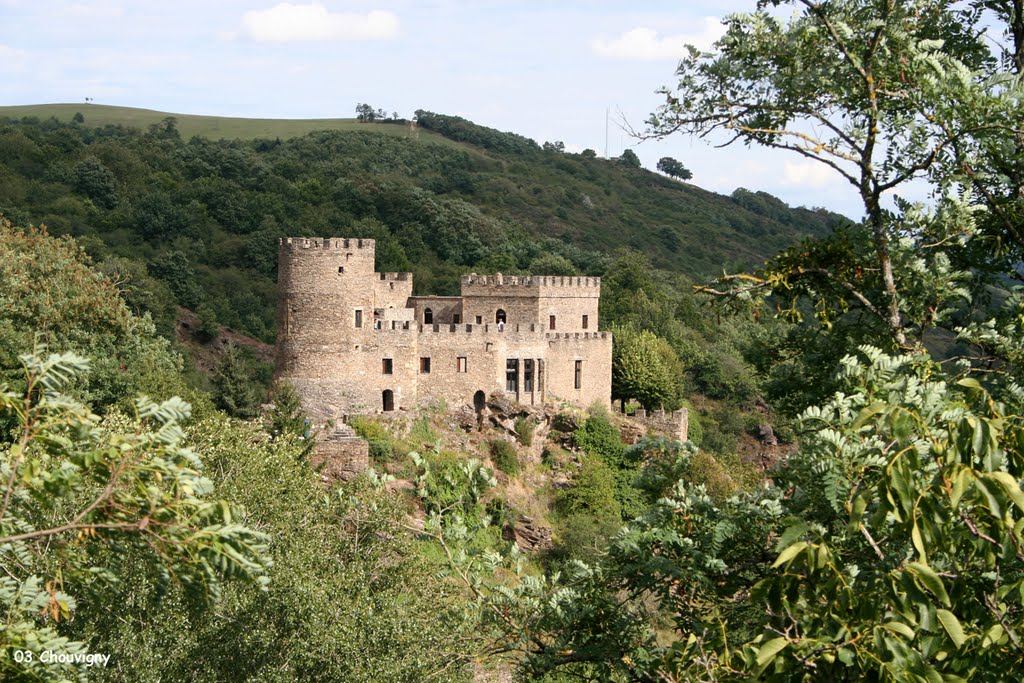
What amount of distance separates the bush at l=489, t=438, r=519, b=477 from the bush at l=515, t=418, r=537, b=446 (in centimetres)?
85

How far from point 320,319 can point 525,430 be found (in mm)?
6825

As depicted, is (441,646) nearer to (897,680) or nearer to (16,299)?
(897,680)

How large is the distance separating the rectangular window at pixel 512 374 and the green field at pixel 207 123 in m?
78.1

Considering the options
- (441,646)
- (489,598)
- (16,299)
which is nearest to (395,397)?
(16,299)

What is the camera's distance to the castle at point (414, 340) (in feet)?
107

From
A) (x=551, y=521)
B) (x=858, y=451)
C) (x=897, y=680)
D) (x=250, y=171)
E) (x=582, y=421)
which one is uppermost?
(x=250, y=171)

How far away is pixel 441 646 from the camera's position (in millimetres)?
16766

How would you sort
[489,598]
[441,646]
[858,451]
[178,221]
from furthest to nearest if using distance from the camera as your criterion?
[178,221]
[441,646]
[489,598]
[858,451]

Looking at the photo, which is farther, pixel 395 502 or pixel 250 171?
pixel 250 171

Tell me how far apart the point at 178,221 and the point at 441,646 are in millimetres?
57037

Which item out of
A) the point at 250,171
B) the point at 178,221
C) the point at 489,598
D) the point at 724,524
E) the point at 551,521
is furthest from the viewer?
the point at 250,171

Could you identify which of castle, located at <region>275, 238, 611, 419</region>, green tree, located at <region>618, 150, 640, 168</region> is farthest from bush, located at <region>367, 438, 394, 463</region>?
green tree, located at <region>618, 150, 640, 168</region>

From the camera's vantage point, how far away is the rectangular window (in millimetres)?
36219

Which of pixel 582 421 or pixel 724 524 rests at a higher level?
pixel 724 524
